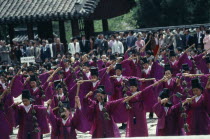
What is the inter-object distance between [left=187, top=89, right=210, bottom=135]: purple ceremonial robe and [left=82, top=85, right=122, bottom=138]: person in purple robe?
1593 mm

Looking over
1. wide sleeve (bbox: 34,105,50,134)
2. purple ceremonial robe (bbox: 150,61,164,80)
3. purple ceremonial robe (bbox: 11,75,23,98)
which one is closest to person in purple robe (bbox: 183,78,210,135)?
wide sleeve (bbox: 34,105,50,134)

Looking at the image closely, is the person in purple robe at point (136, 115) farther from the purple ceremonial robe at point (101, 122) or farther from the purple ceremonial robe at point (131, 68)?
the purple ceremonial robe at point (131, 68)

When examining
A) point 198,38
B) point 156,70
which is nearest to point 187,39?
point 198,38

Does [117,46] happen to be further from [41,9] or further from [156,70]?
[156,70]

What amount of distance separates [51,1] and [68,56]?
30.0 ft

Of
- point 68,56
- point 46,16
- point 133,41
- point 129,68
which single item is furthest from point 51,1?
point 129,68

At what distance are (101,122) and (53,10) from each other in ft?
57.1

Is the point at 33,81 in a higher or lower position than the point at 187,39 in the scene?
lower

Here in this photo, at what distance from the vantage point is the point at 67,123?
13.6m

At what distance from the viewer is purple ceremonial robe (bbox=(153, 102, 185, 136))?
1334 cm

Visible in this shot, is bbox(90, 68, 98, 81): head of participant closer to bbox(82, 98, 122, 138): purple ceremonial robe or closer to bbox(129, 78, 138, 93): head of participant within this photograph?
bbox(129, 78, 138, 93): head of participant

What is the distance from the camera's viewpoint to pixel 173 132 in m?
13.5

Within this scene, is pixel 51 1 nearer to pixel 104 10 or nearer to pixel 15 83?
pixel 104 10

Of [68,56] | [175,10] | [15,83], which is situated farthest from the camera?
[175,10]
